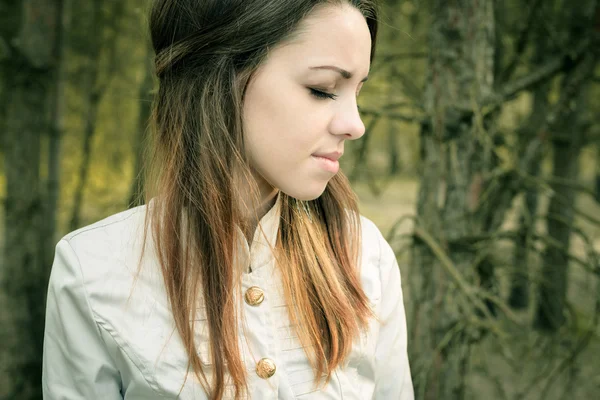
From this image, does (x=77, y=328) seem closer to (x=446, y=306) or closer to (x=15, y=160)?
(x=446, y=306)

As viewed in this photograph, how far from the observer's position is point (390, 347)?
136 cm

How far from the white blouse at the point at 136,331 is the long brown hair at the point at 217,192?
25mm

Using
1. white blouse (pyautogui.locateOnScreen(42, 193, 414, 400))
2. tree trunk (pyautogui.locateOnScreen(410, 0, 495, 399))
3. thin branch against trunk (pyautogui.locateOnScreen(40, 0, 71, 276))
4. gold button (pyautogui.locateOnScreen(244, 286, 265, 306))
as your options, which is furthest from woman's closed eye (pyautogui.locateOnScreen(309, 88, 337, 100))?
thin branch against trunk (pyautogui.locateOnScreen(40, 0, 71, 276))

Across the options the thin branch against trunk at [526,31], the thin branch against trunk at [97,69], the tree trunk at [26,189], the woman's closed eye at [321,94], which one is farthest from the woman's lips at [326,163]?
the thin branch against trunk at [97,69]

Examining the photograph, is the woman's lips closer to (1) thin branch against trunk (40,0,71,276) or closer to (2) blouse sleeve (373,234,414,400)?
(2) blouse sleeve (373,234,414,400)

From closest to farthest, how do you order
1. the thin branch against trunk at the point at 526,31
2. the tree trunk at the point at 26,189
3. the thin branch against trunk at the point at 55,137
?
the thin branch against trunk at the point at 526,31, the tree trunk at the point at 26,189, the thin branch against trunk at the point at 55,137

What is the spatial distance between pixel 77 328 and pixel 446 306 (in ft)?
4.04

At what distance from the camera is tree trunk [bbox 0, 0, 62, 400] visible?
334 cm

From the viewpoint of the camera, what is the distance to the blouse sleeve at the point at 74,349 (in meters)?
1.11

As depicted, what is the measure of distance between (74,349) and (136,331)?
11cm

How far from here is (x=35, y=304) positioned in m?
3.51

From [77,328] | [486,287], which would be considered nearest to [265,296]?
[77,328]

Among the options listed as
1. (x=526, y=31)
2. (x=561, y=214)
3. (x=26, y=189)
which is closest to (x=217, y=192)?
(x=526, y=31)

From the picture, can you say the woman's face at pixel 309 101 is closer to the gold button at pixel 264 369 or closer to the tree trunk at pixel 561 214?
the gold button at pixel 264 369
